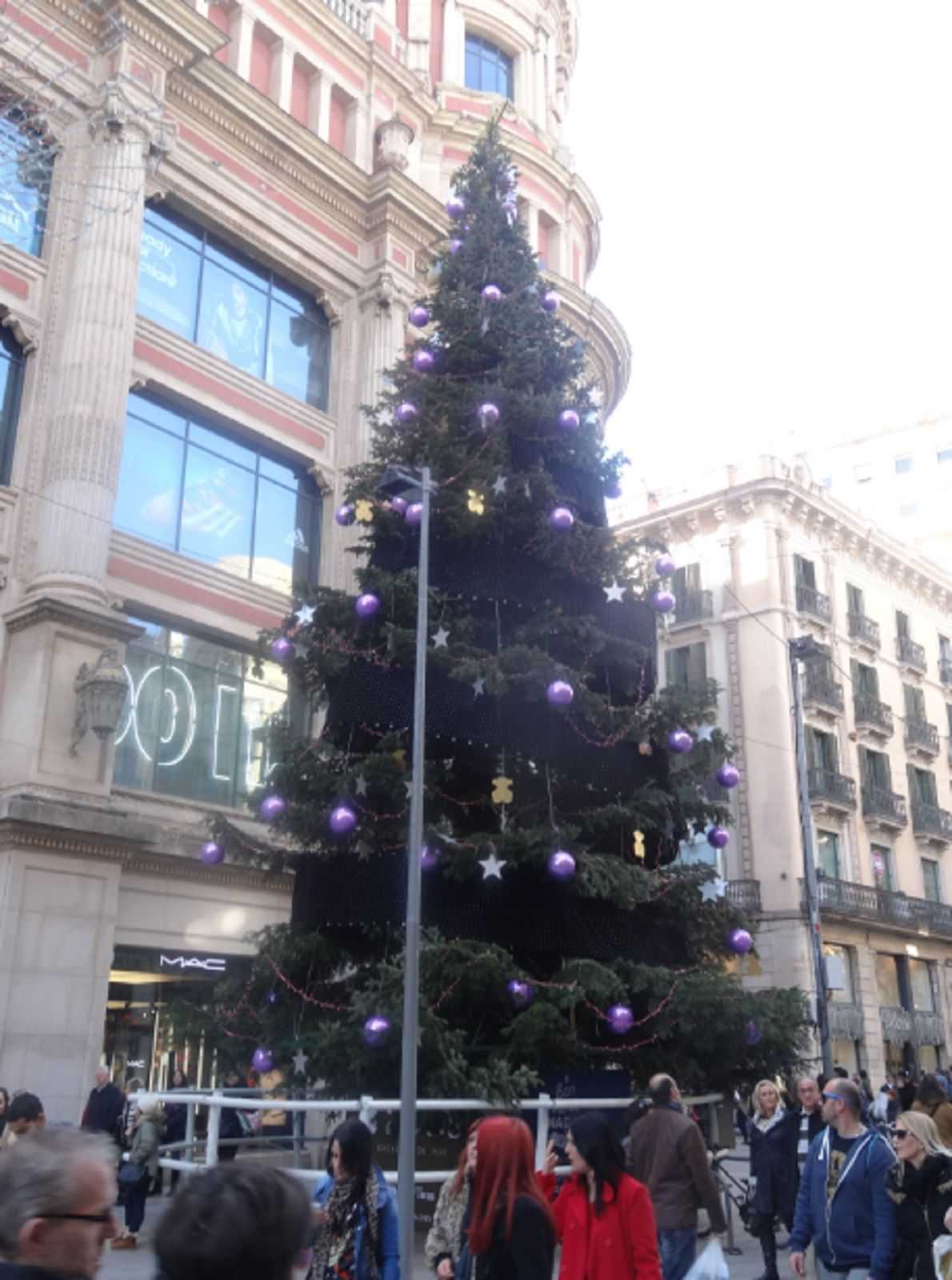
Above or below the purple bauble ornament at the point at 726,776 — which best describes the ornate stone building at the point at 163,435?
above

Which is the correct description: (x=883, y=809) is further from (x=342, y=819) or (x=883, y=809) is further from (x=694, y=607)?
(x=342, y=819)

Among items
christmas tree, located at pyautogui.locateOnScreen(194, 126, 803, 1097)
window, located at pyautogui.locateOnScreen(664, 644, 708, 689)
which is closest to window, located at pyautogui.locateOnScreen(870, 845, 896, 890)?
window, located at pyautogui.locateOnScreen(664, 644, 708, 689)

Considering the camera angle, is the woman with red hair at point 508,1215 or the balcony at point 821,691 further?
the balcony at point 821,691

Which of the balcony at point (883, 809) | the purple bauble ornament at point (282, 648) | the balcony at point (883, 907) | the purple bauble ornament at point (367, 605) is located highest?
the balcony at point (883, 809)

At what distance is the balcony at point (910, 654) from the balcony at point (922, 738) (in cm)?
212

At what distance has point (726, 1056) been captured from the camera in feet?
38.9

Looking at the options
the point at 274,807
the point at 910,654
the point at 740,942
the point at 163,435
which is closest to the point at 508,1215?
the point at 274,807

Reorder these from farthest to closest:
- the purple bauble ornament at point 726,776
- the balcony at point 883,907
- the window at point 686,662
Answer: the window at point 686,662 → the balcony at point 883,907 → the purple bauble ornament at point 726,776

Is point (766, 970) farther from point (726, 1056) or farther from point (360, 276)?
point (726, 1056)

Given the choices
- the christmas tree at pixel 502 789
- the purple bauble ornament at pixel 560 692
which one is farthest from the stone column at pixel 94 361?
the purple bauble ornament at pixel 560 692

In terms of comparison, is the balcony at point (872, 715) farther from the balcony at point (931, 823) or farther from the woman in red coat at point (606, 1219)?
the woman in red coat at point (606, 1219)

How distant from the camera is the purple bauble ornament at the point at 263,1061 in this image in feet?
36.8

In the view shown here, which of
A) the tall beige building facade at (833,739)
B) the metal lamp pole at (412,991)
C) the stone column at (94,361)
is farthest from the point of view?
the tall beige building facade at (833,739)

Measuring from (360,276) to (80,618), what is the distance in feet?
35.8
